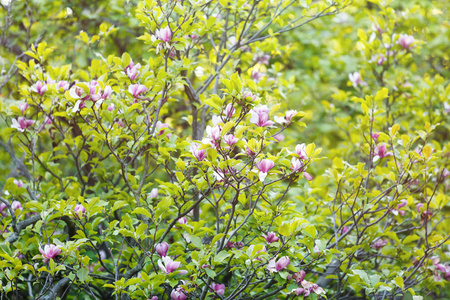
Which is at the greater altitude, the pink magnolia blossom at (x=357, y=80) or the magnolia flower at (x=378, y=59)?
the magnolia flower at (x=378, y=59)

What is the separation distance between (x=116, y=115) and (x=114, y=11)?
7.63 ft

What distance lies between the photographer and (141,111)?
252 centimetres

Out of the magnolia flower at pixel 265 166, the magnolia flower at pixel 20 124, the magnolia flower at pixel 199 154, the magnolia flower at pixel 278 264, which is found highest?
the magnolia flower at pixel 20 124

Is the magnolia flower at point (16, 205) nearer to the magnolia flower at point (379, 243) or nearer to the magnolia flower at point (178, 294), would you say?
the magnolia flower at point (178, 294)

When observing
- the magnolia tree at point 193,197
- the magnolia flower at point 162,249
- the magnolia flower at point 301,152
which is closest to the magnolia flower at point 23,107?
the magnolia tree at point 193,197

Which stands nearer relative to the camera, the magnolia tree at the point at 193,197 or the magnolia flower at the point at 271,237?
the magnolia tree at the point at 193,197

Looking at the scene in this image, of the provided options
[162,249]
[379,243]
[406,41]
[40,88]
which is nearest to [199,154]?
[162,249]

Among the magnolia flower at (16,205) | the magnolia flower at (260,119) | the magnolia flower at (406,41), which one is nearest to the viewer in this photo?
the magnolia flower at (260,119)

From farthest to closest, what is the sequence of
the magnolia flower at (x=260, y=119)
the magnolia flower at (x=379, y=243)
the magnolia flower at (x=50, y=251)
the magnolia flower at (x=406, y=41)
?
the magnolia flower at (x=406, y=41) → the magnolia flower at (x=379, y=243) → the magnolia flower at (x=50, y=251) → the magnolia flower at (x=260, y=119)

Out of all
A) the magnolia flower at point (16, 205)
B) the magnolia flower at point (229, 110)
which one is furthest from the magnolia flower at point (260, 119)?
the magnolia flower at point (16, 205)

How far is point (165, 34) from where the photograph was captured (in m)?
2.10

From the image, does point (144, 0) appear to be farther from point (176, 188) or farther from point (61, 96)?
point (176, 188)

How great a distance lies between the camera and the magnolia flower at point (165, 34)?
2096 millimetres

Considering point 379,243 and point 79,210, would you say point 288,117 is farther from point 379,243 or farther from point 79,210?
point 379,243
